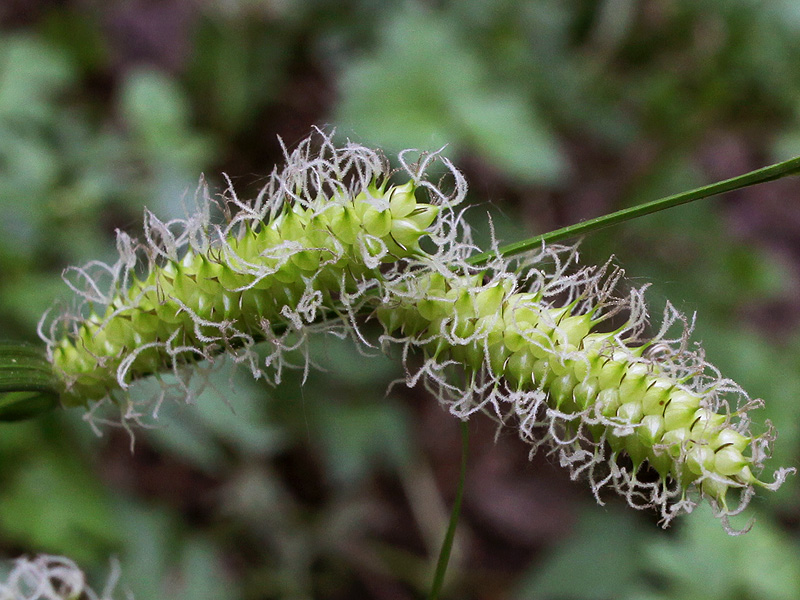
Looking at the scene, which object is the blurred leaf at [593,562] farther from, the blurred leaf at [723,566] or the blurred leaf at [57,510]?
the blurred leaf at [57,510]

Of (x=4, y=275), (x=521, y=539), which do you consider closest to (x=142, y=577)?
(x=4, y=275)

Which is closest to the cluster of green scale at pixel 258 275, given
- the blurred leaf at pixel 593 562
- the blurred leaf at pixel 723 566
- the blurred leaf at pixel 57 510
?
the blurred leaf at pixel 57 510

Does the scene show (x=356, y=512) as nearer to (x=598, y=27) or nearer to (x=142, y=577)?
(x=142, y=577)

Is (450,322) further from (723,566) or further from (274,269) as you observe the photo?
(723,566)

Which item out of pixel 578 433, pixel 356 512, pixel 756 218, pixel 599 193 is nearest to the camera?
pixel 578 433

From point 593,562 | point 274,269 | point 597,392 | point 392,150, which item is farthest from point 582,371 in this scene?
point 593,562

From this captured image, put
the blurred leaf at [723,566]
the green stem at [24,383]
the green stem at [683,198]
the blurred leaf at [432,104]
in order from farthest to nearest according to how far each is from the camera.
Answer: the blurred leaf at [432,104], the blurred leaf at [723,566], the green stem at [24,383], the green stem at [683,198]

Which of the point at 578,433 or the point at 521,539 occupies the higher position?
the point at 578,433
